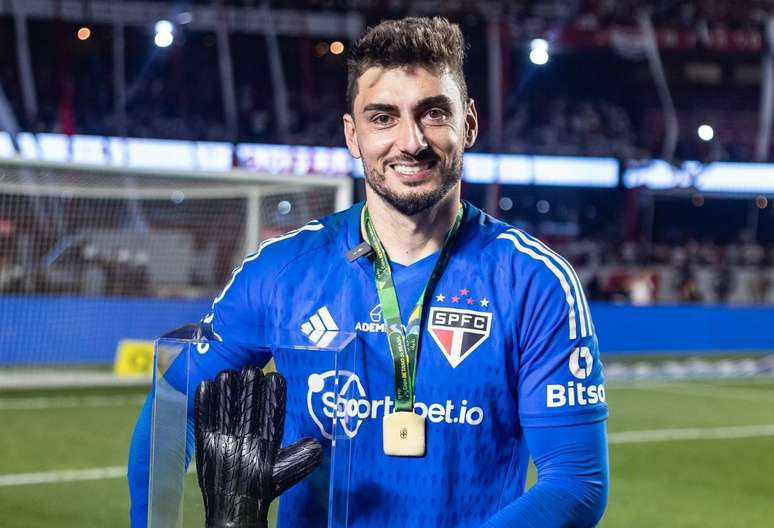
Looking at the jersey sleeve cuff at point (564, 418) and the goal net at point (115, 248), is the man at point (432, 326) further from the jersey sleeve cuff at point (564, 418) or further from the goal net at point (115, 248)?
the goal net at point (115, 248)

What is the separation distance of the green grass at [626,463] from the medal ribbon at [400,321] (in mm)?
4217

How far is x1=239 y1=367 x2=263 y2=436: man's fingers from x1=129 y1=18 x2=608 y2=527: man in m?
0.13

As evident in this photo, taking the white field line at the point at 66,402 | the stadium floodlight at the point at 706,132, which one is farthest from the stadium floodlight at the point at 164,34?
the white field line at the point at 66,402

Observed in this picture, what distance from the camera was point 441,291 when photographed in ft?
7.05

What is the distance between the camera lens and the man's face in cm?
203

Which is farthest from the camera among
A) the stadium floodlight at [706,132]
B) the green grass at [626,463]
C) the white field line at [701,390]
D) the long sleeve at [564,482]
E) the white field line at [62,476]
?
the stadium floodlight at [706,132]

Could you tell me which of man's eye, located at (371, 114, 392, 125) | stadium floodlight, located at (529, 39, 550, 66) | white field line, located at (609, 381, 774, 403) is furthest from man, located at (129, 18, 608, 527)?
stadium floodlight, located at (529, 39, 550, 66)

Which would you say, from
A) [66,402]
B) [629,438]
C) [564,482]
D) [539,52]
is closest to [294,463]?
[564,482]

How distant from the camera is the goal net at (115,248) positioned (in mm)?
10578

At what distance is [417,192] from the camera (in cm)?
207

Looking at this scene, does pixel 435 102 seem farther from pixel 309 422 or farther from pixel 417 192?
pixel 309 422

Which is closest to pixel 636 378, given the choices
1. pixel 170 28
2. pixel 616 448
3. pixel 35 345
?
pixel 616 448

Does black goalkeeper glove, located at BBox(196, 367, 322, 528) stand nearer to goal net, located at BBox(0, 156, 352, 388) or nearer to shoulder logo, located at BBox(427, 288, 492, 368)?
shoulder logo, located at BBox(427, 288, 492, 368)

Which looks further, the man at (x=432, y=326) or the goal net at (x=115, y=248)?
the goal net at (x=115, y=248)
